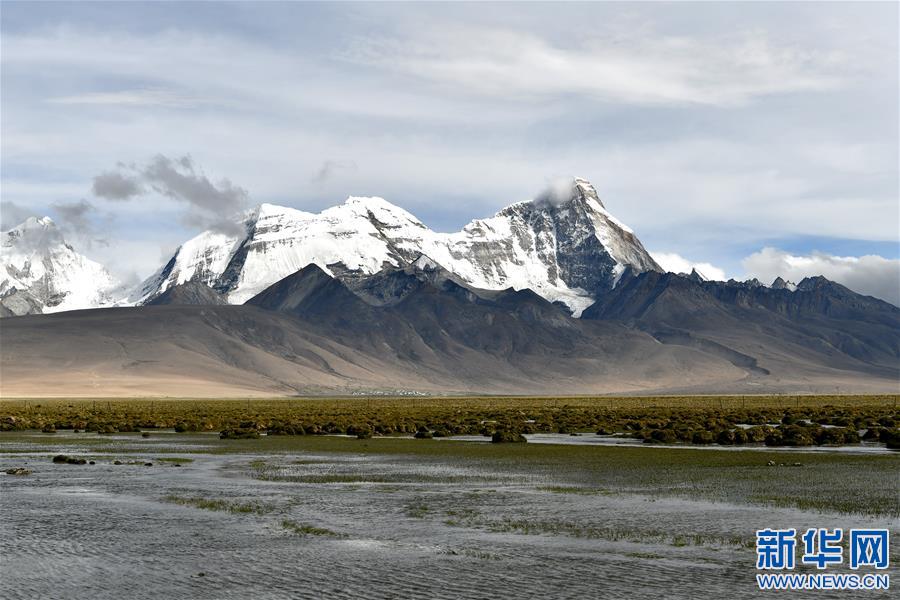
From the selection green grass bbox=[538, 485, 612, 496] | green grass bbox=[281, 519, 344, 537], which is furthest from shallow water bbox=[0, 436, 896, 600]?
green grass bbox=[538, 485, 612, 496]

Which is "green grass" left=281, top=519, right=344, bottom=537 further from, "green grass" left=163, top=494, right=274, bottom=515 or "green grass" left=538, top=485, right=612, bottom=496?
"green grass" left=538, top=485, right=612, bottom=496

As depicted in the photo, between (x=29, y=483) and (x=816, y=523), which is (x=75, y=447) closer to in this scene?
(x=29, y=483)

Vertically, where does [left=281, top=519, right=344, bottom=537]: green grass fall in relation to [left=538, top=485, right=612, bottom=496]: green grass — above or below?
below

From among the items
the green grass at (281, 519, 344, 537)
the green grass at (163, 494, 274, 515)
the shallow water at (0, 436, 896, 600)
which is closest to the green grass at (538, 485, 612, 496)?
the shallow water at (0, 436, 896, 600)

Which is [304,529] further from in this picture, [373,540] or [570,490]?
[570,490]

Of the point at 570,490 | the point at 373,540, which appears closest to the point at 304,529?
the point at 373,540

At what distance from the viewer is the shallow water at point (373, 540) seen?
2323 cm

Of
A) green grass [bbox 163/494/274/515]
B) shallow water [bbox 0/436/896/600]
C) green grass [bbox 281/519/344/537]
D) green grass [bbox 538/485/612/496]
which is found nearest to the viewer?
shallow water [bbox 0/436/896/600]

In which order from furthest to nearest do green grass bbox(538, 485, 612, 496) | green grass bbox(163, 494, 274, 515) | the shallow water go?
1. green grass bbox(538, 485, 612, 496)
2. green grass bbox(163, 494, 274, 515)
3. the shallow water

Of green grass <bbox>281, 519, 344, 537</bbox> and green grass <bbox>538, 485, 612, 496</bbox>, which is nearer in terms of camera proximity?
green grass <bbox>281, 519, 344, 537</bbox>

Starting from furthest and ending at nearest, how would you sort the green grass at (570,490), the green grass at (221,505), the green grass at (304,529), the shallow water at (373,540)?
1. the green grass at (570,490)
2. the green grass at (221,505)
3. the green grass at (304,529)
4. the shallow water at (373,540)

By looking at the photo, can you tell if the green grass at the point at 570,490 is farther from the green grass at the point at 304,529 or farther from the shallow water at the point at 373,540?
the green grass at the point at 304,529

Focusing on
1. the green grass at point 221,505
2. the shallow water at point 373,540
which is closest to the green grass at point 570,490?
the shallow water at point 373,540

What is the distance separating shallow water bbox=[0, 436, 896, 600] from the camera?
76.2ft
